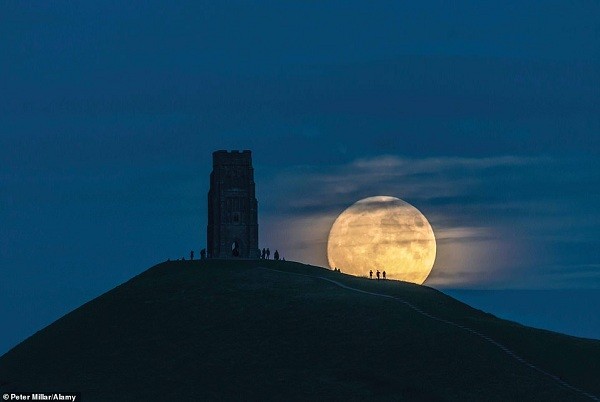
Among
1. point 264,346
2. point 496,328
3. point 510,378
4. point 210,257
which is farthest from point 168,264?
point 510,378

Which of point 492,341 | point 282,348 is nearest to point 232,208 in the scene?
point 282,348

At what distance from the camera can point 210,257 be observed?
142 meters

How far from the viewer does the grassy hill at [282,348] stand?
101 m

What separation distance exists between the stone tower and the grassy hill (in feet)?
38.9

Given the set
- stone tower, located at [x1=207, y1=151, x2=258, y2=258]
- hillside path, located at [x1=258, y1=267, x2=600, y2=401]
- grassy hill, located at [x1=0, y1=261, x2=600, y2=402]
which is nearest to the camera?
hillside path, located at [x1=258, y1=267, x2=600, y2=401]

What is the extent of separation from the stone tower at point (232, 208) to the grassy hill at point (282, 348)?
11.9 m

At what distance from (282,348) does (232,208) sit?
1443 inches

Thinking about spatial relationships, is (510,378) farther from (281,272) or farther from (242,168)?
(242,168)

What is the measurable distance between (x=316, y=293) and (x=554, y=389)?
91.8 ft

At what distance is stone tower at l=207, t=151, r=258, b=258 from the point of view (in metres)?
→ 143

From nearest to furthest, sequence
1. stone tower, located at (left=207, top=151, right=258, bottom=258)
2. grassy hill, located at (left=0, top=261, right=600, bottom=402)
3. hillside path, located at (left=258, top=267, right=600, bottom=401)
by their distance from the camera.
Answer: hillside path, located at (left=258, top=267, right=600, bottom=401), grassy hill, located at (left=0, top=261, right=600, bottom=402), stone tower, located at (left=207, top=151, right=258, bottom=258)

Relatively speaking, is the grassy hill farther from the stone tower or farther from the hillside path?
the stone tower

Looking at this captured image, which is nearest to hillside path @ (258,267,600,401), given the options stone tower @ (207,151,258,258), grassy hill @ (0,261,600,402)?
grassy hill @ (0,261,600,402)

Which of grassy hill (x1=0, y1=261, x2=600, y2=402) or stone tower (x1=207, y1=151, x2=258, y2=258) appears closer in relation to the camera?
grassy hill (x1=0, y1=261, x2=600, y2=402)
